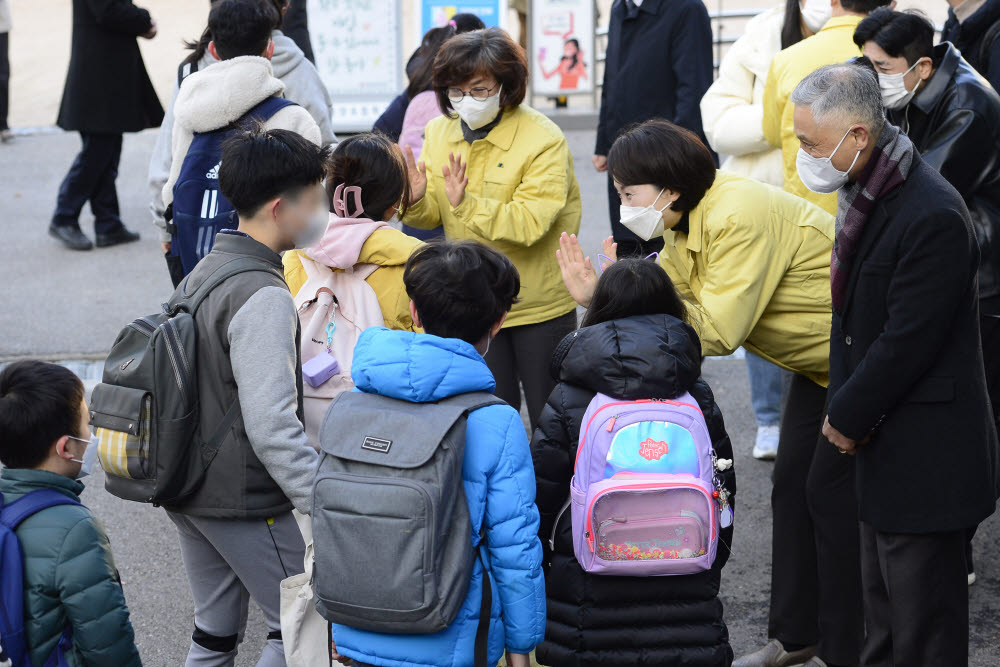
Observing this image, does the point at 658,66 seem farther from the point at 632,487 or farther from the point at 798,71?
the point at 632,487

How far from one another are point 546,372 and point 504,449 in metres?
1.99

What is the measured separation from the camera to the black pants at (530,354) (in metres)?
4.36

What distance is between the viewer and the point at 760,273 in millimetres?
3234


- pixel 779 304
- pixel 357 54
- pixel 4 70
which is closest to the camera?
pixel 779 304

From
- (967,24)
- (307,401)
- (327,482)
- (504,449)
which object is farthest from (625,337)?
(967,24)

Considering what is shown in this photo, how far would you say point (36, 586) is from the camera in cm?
255

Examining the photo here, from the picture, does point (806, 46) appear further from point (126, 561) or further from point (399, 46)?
point (399, 46)

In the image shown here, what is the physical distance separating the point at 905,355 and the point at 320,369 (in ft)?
5.21

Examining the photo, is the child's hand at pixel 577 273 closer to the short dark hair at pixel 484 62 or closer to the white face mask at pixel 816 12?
the short dark hair at pixel 484 62

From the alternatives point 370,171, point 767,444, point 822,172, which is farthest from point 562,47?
point 822,172

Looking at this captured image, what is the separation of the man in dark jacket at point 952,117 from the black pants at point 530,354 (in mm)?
1457

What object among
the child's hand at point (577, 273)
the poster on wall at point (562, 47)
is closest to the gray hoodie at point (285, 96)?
the child's hand at point (577, 273)

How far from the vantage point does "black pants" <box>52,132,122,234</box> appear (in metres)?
7.80

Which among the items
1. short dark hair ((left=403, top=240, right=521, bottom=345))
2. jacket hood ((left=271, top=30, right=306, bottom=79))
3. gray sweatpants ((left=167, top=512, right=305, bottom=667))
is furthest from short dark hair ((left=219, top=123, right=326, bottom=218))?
jacket hood ((left=271, top=30, right=306, bottom=79))
